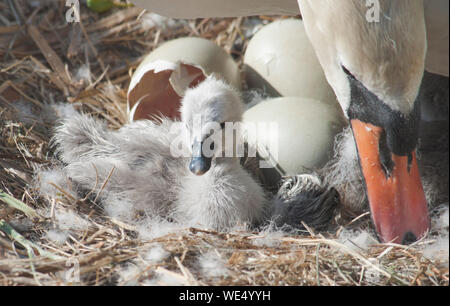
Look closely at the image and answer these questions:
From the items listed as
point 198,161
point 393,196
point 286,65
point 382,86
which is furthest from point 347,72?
point 286,65

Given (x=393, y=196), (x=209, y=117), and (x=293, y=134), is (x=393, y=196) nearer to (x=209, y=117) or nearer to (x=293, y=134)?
(x=293, y=134)

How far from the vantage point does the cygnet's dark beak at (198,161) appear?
1697 millimetres

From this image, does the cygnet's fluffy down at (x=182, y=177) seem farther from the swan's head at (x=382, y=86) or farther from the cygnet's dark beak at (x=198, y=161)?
the swan's head at (x=382, y=86)

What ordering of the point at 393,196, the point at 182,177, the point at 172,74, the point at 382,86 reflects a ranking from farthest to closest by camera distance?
1. the point at 172,74
2. the point at 182,177
3. the point at 393,196
4. the point at 382,86

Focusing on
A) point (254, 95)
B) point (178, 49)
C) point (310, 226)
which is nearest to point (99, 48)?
point (178, 49)

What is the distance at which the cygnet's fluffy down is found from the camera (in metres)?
1.89

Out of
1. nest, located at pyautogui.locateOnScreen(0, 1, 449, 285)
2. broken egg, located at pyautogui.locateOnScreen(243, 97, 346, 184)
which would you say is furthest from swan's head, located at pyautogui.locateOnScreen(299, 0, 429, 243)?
broken egg, located at pyautogui.locateOnScreen(243, 97, 346, 184)

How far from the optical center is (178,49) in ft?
7.72

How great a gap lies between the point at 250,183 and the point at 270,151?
15 centimetres

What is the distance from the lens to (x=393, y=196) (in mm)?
1677

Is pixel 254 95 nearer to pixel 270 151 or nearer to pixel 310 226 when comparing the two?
pixel 270 151

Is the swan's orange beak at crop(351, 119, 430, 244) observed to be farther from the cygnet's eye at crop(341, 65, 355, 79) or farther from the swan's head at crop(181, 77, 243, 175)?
the swan's head at crop(181, 77, 243, 175)

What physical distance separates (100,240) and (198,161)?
0.39 metres

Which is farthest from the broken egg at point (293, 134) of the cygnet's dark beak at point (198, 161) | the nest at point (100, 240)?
the cygnet's dark beak at point (198, 161)
